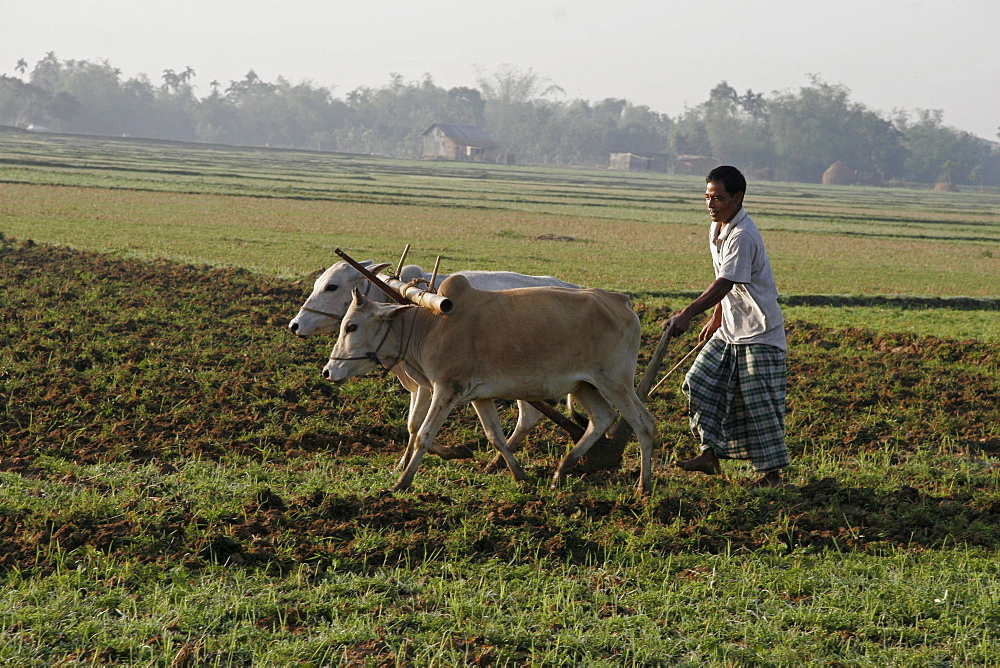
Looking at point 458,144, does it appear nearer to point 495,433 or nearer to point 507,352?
point 495,433

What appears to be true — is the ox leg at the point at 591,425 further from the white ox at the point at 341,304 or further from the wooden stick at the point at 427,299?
the wooden stick at the point at 427,299

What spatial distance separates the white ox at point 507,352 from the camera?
5594 mm

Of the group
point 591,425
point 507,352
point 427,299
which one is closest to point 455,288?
point 427,299

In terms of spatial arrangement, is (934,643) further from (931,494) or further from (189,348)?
(189,348)

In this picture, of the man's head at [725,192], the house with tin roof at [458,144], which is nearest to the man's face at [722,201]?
the man's head at [725,192]

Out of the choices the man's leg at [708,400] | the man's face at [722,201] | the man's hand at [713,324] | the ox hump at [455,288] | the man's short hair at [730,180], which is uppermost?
the man's short hair at [730,180]

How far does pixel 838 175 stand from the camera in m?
95.5

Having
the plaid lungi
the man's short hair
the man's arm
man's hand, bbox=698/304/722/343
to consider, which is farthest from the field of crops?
the man's short hair

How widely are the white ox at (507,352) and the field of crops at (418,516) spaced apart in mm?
396

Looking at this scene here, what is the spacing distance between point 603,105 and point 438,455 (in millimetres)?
178674

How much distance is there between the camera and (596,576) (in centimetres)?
452

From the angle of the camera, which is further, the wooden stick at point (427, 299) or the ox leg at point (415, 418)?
the ox leg at point (415, 418)

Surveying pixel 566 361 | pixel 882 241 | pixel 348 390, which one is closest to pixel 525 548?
pixel 566 361

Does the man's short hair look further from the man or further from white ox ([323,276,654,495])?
white ox ([323,276,654,495])
